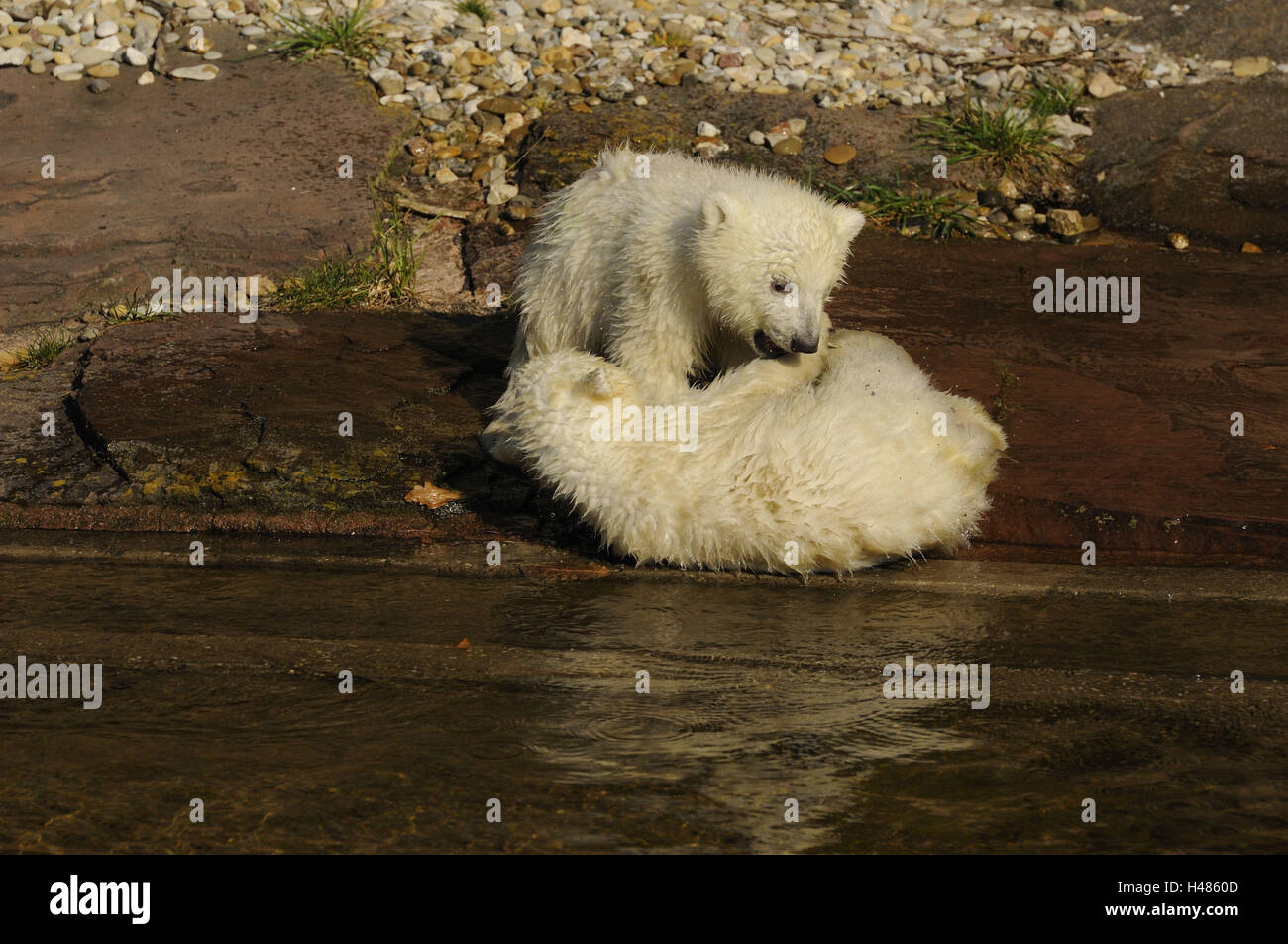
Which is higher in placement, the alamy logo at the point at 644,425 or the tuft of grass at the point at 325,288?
the tuft of grass at the point at 325,288

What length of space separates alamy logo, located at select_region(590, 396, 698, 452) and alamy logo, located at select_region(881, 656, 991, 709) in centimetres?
105

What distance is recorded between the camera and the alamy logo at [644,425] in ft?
14.4

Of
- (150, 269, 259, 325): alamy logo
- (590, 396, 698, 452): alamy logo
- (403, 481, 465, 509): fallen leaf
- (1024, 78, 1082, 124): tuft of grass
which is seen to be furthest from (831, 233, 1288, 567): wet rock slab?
(150, 269, 259, 325): alamy logo

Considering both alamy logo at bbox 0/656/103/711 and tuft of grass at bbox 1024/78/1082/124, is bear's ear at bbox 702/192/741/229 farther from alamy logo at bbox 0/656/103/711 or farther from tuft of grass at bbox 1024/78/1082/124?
tuft of grass at bbox 1024/78/1082/124

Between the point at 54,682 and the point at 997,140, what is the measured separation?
614 centimetres

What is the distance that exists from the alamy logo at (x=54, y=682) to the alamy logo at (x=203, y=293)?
127 inches

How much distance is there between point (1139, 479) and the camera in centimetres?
461

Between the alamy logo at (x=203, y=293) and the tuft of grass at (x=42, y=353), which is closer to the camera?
the tuft of grass at (x=42, y=353)

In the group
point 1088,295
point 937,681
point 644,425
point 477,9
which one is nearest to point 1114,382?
point 1088,295

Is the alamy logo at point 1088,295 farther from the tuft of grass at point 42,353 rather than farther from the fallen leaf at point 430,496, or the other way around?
the tuft of grass at point 42,353

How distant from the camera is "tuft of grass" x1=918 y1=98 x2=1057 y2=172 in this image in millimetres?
7914

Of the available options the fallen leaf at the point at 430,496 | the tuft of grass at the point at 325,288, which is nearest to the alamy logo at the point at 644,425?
the fallen leaf at the point at 430,496

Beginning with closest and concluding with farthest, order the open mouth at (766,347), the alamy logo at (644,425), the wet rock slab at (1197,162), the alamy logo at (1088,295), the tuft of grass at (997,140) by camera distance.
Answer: the alamy logo at (644,425) → the open mouth at (766,347) → the alamy logo at (1088,295) → the wet rock slab at (1197,162) → the tuft of grass at (997,140)

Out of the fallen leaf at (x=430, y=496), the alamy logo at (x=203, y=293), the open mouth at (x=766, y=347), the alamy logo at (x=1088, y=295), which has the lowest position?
the fallen leaf at (x=430, y=496)
